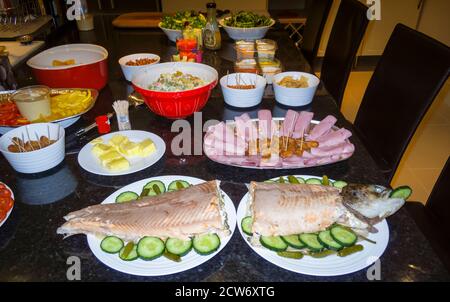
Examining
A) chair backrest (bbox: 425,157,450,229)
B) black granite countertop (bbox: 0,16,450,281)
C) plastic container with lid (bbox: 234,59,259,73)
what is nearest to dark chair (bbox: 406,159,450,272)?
chair backrest (bbox: 425,157,450,229)

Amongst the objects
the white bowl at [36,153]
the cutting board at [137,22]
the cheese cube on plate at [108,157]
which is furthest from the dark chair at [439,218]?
the cutting board at [137,22]

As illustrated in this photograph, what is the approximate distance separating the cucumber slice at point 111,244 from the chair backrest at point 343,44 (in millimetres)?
1504

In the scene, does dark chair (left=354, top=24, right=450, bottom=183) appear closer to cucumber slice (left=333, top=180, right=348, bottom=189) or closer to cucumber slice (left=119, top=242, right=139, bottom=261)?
cucumber slice (left=333, top=180, right=348, bottom=189)

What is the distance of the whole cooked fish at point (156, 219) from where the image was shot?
2.95 ft

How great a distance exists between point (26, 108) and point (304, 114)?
111cm

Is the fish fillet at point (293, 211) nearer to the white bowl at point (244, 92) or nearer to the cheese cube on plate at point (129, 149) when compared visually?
the cheese cube on plate at point (129, 149)

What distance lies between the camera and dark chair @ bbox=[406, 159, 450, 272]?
4.20ft

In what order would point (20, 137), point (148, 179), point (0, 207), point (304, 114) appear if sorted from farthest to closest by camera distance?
point (304, 114)
point (20, 137)
point (148, 179)
point (0, 207)

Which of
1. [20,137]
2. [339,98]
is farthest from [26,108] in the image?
[339,98]

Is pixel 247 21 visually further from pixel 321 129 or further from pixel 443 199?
pixel 443 199

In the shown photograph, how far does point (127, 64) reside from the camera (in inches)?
75.2

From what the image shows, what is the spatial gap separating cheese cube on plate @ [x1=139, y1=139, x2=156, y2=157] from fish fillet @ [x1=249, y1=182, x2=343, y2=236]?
49 cm

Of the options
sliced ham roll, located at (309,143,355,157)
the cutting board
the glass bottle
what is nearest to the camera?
sliced ham roll, located at (309,143,355,157)
